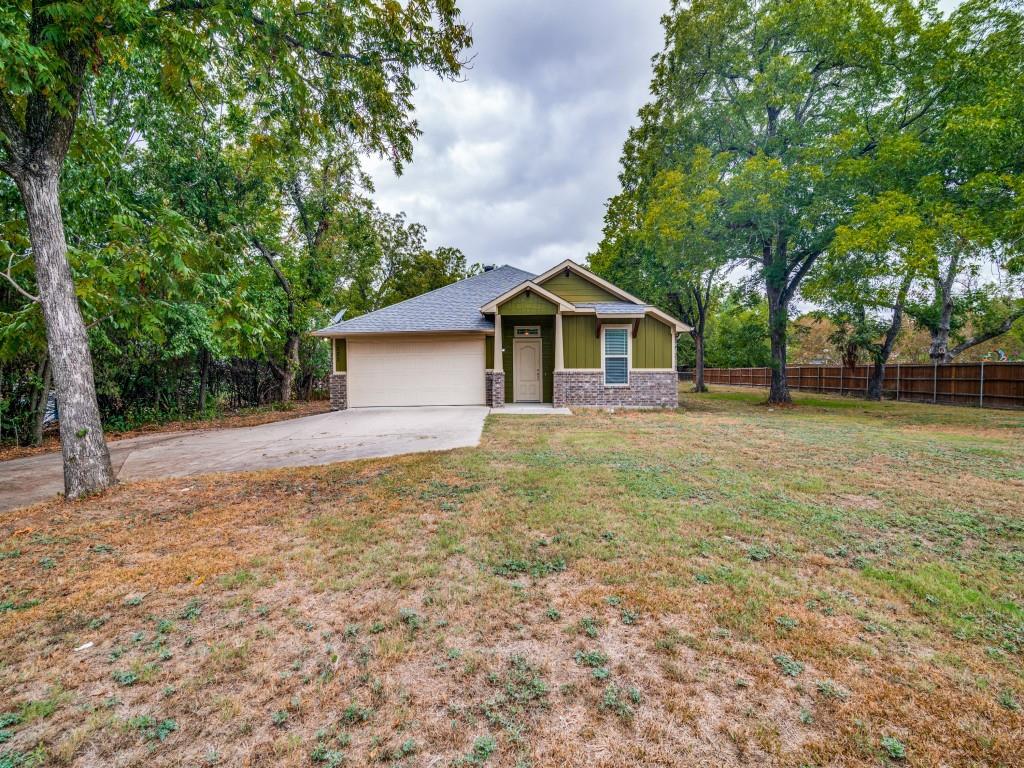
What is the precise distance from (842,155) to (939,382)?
9.57 meters

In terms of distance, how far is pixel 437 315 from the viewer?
13.7 m

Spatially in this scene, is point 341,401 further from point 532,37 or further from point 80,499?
point 532,37

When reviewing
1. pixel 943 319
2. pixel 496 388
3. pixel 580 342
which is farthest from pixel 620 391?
pixel 943 319

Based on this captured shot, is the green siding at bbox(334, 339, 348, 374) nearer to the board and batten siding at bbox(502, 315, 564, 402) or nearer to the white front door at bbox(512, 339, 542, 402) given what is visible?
the board and batten siding at bbox(502, 315, 564, 402)

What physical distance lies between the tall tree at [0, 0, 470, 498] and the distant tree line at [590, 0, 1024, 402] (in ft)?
32.6

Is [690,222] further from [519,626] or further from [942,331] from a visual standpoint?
[519,626]

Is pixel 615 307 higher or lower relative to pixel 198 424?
higher

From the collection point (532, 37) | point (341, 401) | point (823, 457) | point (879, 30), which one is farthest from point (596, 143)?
point (823, 457)

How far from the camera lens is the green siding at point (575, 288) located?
546 inches

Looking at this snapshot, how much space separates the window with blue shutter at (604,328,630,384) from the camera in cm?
1294

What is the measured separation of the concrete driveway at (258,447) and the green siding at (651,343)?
5641 millimetres

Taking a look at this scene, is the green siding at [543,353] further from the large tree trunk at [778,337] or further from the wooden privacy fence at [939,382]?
the wooden privacy fence at [939,382]

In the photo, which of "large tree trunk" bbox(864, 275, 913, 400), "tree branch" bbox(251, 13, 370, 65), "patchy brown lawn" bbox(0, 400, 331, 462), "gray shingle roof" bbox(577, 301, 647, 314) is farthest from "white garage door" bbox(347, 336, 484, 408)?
"large tree trunk" bbox(864, 275, 913, 400)

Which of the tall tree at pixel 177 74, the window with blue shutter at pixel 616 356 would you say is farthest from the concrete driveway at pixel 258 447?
the window with blue shutter at pixel 616 356
